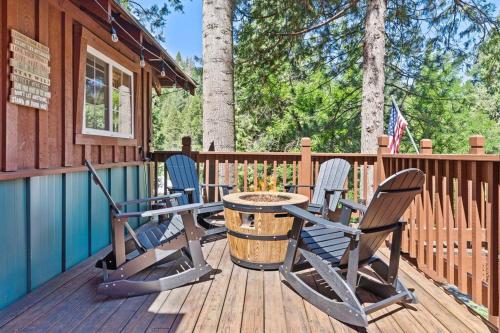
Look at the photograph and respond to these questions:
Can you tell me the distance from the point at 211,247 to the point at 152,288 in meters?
1.46

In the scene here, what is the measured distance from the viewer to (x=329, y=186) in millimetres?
4590

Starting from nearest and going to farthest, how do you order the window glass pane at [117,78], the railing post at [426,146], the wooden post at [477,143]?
the wooden post at [477,143] → the railing post at [426,146] → the window glass pane at [117,78]

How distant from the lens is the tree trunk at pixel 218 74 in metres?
5.99

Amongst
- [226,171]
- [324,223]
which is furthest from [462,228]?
[226,171]

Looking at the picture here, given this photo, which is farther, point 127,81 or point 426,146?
point 127,81

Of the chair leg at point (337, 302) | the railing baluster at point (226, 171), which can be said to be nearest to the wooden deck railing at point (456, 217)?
the chair leg at point (337, 302)

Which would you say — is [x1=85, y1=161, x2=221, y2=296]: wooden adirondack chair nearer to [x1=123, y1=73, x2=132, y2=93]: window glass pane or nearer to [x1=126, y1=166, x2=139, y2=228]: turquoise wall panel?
[x1=126, y1=166, x2=139, y2=228]: turquoise wall panel

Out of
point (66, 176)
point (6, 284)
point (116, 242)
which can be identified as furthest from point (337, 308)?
point (66, 176)

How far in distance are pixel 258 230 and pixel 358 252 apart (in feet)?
3.57

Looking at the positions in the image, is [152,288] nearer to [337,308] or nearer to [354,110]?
[337,308]

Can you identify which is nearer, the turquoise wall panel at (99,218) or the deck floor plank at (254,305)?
the deck floor plank at (254,305)

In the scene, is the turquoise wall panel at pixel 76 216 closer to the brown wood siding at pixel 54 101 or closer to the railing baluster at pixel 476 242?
the brown wood siding at pixel 54 101

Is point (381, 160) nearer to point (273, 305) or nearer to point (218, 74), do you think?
point (273, 305)


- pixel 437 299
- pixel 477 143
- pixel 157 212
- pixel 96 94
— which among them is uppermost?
pixel 96 94
